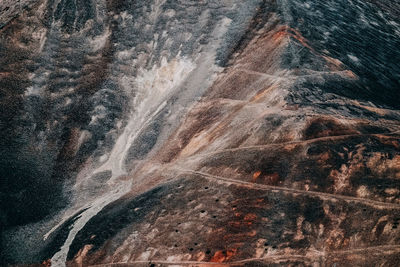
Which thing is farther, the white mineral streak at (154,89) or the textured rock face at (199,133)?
the white mineral streak at (154,89)

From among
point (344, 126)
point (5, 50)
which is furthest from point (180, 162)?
point (5, 50)

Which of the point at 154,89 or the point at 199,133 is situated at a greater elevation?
the point at 154,89

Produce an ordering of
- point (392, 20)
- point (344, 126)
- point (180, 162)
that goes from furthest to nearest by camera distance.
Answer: point (392, 20) → point (180, 162) → point (344, 126)

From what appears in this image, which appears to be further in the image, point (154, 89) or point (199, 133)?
point (154, 89)

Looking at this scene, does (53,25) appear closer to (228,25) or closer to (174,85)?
(174,85)

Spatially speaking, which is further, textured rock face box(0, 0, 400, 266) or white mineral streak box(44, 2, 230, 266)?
white mineral streak box(44, 2, 230, 266)

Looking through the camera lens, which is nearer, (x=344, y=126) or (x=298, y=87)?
(x=344, y=126)

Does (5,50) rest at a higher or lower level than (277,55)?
higher

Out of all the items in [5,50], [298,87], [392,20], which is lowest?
[392,20]
